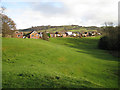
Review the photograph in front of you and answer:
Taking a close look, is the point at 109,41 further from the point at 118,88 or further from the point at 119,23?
the point at 118,88

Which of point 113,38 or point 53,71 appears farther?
point 113,38

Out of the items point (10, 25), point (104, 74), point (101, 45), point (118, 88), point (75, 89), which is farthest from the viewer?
point (101, 45)

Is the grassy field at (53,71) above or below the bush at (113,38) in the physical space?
below

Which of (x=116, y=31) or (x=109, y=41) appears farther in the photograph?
(x=109, y=41)

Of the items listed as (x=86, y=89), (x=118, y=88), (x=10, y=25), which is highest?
(x=10, y=25)

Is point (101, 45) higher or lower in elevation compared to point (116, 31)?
lower

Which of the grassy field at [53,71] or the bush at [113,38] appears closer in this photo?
the grassy field at [53,71]

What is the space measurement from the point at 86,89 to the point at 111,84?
7.55 meters

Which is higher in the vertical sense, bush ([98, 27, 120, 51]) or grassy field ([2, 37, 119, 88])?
bush ([98, 27, 120, 51])

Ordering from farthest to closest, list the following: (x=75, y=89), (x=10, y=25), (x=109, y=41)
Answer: (x=109, y=41), (x=10, y=25), (x=75, y=89)

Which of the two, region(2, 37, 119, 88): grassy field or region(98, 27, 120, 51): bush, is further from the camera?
region(98, 27, 120, 51): bush

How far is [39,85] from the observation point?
33.4ft

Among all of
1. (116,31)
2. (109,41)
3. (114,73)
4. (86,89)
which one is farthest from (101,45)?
(86,89)

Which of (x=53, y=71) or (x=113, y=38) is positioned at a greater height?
(x=113, y=38)
